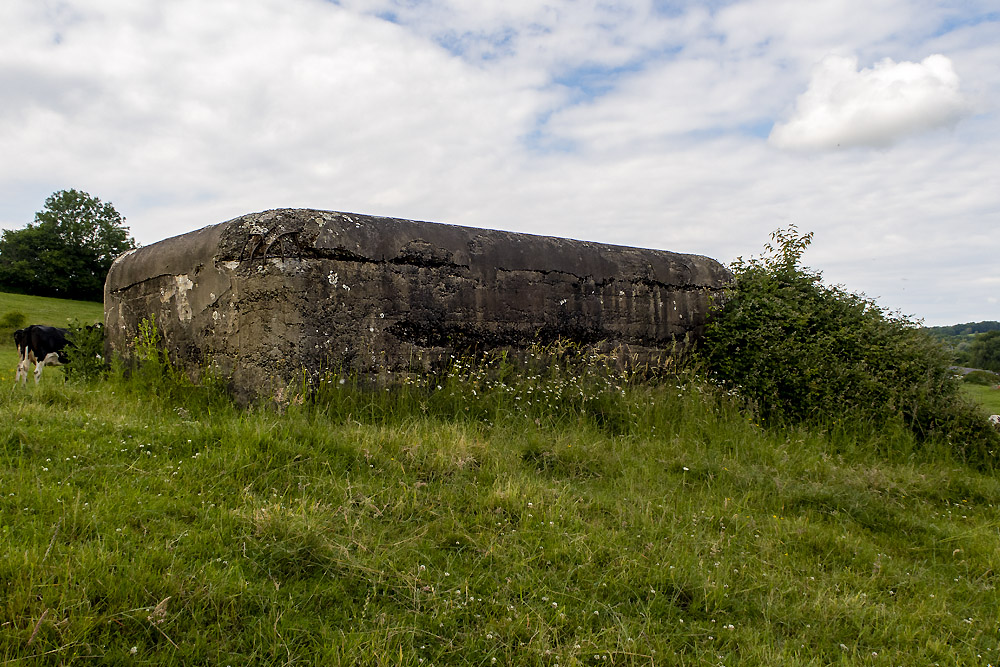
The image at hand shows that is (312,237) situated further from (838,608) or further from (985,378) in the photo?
(985,378)

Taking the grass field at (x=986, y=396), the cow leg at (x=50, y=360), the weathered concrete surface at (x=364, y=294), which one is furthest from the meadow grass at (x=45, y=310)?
the grass field at (x=986, y=396)

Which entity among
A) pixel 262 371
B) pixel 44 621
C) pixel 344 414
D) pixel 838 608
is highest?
pixel 262 371

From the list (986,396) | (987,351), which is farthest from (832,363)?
(987,351)

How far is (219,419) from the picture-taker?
4215mm

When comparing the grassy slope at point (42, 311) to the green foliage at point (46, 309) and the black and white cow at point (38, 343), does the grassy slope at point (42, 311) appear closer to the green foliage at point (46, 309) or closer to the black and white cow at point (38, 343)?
the green foliage at point (46, 309)

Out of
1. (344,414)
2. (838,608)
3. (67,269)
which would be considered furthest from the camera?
(67,269)

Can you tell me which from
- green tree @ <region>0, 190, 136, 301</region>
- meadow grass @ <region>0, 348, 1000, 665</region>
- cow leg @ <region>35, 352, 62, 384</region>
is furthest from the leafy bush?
green tree @ <region>0, 190, 136, 301</region>

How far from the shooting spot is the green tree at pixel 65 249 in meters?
29.9

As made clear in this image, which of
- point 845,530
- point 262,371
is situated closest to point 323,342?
point 262,371

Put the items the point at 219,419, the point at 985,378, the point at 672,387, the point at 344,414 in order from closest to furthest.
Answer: the point at 219,419 → the point at 344,414 → the point at 672,387 → the point at 985,378

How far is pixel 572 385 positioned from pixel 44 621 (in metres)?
4.15

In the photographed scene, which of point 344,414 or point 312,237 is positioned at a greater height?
point 312,237

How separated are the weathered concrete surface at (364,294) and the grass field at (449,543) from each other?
0.42 metres

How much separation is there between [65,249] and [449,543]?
3545 centimetres
